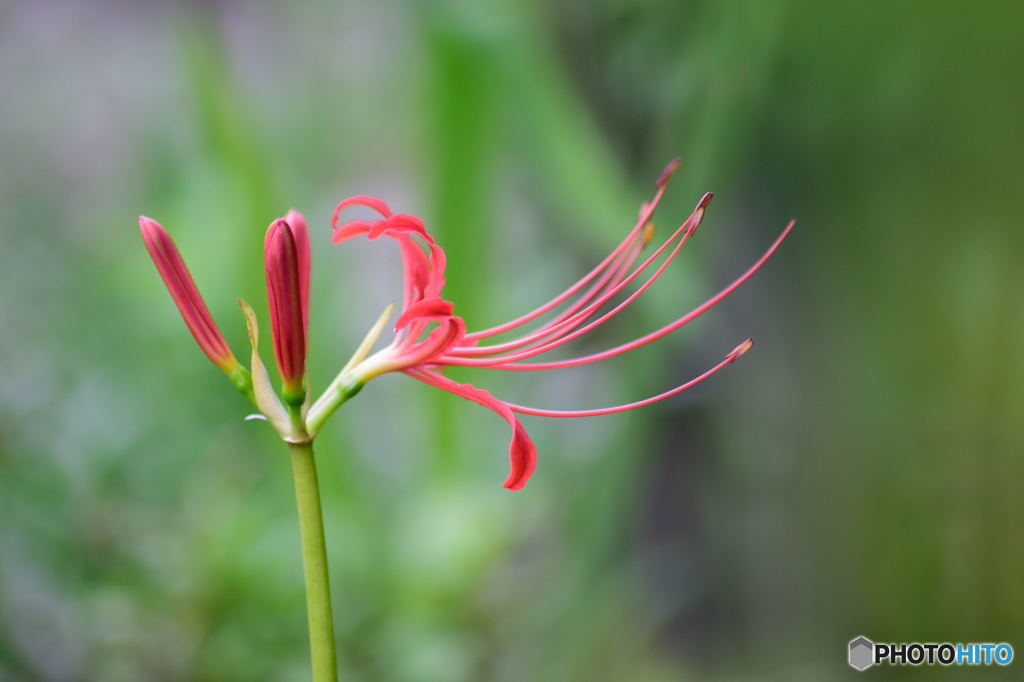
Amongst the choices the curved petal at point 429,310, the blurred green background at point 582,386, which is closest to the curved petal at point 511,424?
the curved petal at point 429,310

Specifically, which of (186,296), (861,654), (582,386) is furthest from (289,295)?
(582,386)

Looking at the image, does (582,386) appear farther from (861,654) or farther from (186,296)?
(186,296)

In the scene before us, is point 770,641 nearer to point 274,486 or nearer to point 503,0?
point 274,486

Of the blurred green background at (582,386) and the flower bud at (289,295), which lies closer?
the flower bud at (289,295)

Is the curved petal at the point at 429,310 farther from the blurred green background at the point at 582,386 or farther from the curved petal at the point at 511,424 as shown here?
the blurred green background at the point at 582,386

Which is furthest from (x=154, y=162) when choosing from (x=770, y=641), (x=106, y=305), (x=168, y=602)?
(x=770, y=641)

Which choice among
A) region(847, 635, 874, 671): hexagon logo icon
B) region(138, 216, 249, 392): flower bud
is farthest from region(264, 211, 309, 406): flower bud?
region(847, 635, 874, 671): hexagon logo icon
